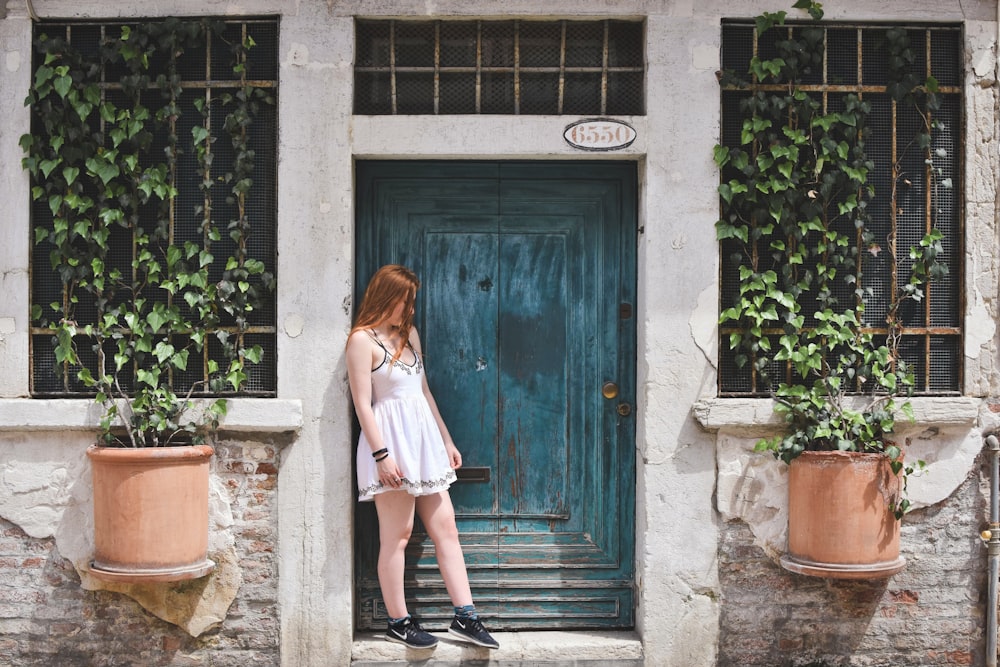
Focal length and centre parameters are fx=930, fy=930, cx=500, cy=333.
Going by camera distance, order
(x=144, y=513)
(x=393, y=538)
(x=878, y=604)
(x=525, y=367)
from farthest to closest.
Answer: (x=525, y=367) < (x=878, y=604) < (x=393, y=538) < (x=144, y=513)

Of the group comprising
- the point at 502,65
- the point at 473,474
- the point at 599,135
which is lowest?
the point at 473,474

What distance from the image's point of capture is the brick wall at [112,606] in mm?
4492

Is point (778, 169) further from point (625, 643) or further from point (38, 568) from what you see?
point (38, 568)

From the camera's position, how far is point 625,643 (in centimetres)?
460

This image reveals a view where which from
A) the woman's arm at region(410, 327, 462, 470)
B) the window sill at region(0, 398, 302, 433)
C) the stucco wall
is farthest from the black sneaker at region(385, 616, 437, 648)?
the window sill at region(0, 398, 302, 433)

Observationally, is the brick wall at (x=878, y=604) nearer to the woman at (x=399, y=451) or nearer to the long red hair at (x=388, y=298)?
the woman at (x=399, y=451)

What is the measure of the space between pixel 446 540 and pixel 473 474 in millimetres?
418

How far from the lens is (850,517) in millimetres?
4305

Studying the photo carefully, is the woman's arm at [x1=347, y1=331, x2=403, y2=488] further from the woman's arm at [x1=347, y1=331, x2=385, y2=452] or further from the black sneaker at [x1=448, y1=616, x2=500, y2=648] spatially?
the black sneaker at [x1=448, y1=616, x2=500, y2=648]

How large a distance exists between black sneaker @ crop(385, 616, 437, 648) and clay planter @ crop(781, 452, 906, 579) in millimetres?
1763

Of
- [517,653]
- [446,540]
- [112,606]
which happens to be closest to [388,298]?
[446,540]

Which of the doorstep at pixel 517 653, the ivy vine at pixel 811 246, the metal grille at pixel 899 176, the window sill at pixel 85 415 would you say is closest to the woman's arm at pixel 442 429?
the window sill at pixel 85 415

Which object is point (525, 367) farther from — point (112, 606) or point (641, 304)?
point (112, 606)

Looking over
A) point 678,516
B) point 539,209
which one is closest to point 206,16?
point 539,209
